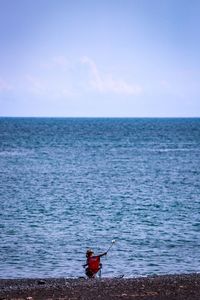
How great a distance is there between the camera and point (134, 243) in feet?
97.0

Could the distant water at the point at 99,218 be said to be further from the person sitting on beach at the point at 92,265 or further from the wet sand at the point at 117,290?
the wet sand at the point at 117,290

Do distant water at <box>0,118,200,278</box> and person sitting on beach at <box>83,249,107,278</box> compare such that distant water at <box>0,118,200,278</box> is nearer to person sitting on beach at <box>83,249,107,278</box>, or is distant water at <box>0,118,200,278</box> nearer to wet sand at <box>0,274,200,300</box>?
person sitting on beach at <box>83,249,107,278</box>

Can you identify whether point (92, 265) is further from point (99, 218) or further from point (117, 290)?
point (99, 218)

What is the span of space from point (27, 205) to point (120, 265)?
1610 cm

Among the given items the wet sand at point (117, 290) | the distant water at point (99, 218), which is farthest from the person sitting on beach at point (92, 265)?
the distant water at point (99, 218)

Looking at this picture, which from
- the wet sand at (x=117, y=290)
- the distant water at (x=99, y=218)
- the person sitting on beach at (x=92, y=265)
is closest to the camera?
the wet sand at (x=117, y=290)

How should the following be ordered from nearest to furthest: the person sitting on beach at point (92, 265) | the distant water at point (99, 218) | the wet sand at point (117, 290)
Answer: the wet sand at point (117, 290) → the person sitting on beach at point (92, 265) → the distant water at point (99, 218)

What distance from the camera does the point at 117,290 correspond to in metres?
17.6

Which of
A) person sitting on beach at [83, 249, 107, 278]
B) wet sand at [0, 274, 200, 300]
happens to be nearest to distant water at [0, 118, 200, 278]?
person sitting on beach at [83, 249, 107, 278]

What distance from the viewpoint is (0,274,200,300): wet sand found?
16.7 metres

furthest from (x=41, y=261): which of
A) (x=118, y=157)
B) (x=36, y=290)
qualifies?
(x=118, y=157)

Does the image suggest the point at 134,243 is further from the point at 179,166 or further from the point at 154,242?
the point at 179,166

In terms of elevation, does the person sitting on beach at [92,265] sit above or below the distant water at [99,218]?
above

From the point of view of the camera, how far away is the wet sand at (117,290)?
1667 cm
